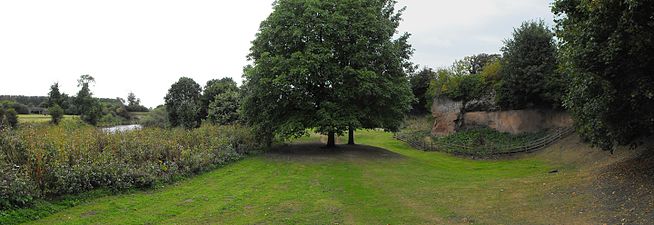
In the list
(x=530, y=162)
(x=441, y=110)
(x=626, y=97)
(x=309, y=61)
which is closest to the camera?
(x=626, y=97)

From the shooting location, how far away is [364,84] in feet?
79.2

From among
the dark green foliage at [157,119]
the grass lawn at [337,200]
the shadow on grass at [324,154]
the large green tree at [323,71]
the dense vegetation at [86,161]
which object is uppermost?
the large green tree at [323,71]

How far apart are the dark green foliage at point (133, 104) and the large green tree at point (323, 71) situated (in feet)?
317

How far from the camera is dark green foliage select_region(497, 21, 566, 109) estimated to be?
101ft

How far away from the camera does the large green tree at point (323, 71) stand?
80.5 ft

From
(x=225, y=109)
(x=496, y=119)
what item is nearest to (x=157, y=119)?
(x=225, y=109)

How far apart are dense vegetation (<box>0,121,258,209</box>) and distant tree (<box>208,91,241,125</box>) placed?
2169cm

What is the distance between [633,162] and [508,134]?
68.0ft

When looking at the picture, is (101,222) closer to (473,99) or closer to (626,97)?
(626,97)

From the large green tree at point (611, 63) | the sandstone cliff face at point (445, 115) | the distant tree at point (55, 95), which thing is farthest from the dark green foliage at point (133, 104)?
the large green tree at point (611, 63)

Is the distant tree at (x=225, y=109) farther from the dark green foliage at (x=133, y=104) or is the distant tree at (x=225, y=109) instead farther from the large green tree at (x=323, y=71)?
the dark green foliage at (x=133, y=104)

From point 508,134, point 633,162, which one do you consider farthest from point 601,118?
point 508,134

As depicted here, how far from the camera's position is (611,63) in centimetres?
1137

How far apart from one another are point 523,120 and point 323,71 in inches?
787
